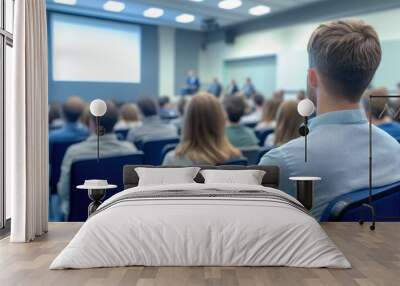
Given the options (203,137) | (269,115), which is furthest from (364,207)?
(269,115)

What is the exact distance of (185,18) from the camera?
9.23 metres

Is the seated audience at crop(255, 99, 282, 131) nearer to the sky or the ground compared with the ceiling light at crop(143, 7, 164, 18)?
nearer to the ground

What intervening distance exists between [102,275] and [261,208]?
112cm

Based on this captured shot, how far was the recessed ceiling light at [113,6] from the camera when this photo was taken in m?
8.14

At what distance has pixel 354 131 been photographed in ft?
16.2

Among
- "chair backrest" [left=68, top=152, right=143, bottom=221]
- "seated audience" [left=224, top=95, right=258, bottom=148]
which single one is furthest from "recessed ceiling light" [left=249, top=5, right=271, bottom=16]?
"chair backrest" [left=68, top=152, right=143, bottom=221]

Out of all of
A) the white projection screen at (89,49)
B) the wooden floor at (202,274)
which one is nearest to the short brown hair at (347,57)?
the wooden floor at (202,274)

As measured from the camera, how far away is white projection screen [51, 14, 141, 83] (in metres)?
10.5

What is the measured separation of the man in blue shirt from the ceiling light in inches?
168

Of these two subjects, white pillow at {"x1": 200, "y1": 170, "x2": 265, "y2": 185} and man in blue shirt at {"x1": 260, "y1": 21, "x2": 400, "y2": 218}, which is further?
man in blue shirt at {"x1": 260, "y1": 21, "x2": 400, "y2": 218}

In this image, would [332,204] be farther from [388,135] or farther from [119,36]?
[119,36]

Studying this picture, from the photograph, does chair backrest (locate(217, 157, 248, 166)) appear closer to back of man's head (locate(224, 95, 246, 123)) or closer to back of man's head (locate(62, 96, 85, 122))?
back of man's head (locate(224, 95, 246, 123))

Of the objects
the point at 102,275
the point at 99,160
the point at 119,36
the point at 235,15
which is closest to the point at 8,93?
the point at 99,160

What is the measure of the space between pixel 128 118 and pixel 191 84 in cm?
404
